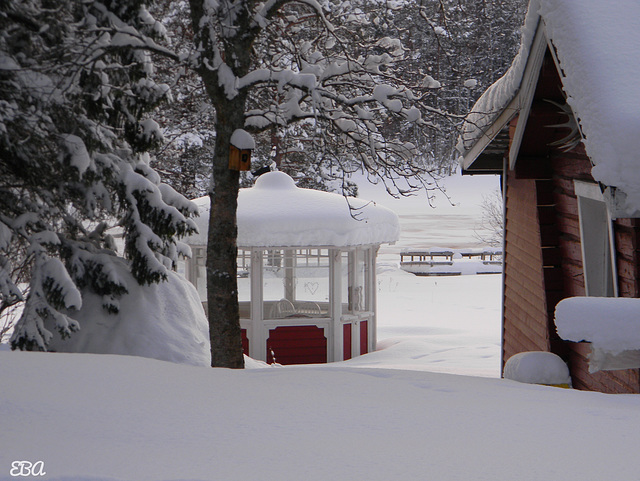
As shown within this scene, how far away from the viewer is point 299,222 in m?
12.6

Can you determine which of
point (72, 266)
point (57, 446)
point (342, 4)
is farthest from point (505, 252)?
point (57, 446)

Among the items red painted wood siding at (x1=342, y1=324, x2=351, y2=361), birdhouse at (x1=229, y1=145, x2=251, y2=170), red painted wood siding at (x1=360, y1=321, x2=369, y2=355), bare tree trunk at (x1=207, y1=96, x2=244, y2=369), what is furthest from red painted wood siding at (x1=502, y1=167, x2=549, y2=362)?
red painted wood siding at (x1=360, y1=321, x2=369, y2=355)

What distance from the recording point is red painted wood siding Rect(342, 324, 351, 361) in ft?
44.4

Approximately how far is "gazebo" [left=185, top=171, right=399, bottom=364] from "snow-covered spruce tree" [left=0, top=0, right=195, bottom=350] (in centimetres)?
489

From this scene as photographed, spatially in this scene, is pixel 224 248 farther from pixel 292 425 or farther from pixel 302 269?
pixel 302 269

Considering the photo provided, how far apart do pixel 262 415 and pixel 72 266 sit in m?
4.33

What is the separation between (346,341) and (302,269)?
166cm

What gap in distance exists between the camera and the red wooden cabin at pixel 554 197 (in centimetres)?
441

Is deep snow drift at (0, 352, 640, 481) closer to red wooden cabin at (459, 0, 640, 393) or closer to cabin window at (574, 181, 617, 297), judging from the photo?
red wooden cabin at (459, 0, 640, 393)

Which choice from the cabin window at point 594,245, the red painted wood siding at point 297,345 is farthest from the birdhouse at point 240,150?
the red painted wood siding at point 297,345

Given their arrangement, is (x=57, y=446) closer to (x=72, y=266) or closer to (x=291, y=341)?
(x=72, y=266)

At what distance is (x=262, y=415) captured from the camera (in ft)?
10.5

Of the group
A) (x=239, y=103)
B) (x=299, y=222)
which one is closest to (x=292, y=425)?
(x=239, y=103)

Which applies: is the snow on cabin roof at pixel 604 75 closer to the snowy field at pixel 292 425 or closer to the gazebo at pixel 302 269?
the snowy field at pixel 292 425
